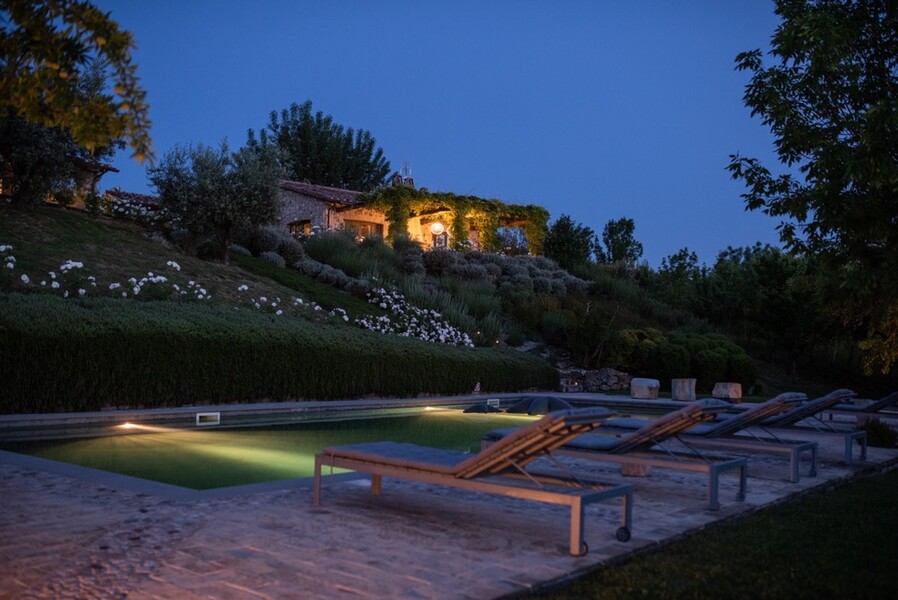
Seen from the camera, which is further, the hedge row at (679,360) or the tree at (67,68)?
the hedge row at (679,360)

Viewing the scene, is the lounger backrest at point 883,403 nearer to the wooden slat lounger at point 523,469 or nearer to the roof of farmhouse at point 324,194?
the wooden slat lounger at point 523,469

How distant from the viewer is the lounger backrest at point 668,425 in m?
6.36

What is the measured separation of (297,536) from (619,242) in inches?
1499

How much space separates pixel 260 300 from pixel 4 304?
7.26 metres

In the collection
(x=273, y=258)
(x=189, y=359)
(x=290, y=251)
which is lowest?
(x=189, y=359)

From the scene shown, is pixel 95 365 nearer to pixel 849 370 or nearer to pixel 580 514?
pixel 580 514

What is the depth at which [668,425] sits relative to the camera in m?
6.50

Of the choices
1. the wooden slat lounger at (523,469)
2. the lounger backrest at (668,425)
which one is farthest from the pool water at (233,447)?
the lounger backrest at (668,425)

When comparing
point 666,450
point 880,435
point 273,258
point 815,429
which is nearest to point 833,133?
point 815,429

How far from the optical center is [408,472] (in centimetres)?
558

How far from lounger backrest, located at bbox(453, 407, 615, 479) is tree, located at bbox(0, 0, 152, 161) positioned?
2621mm

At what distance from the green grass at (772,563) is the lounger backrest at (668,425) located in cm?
84

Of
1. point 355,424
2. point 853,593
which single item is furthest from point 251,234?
point 853,593

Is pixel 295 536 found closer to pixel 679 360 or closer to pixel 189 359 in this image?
pixel 189 359
